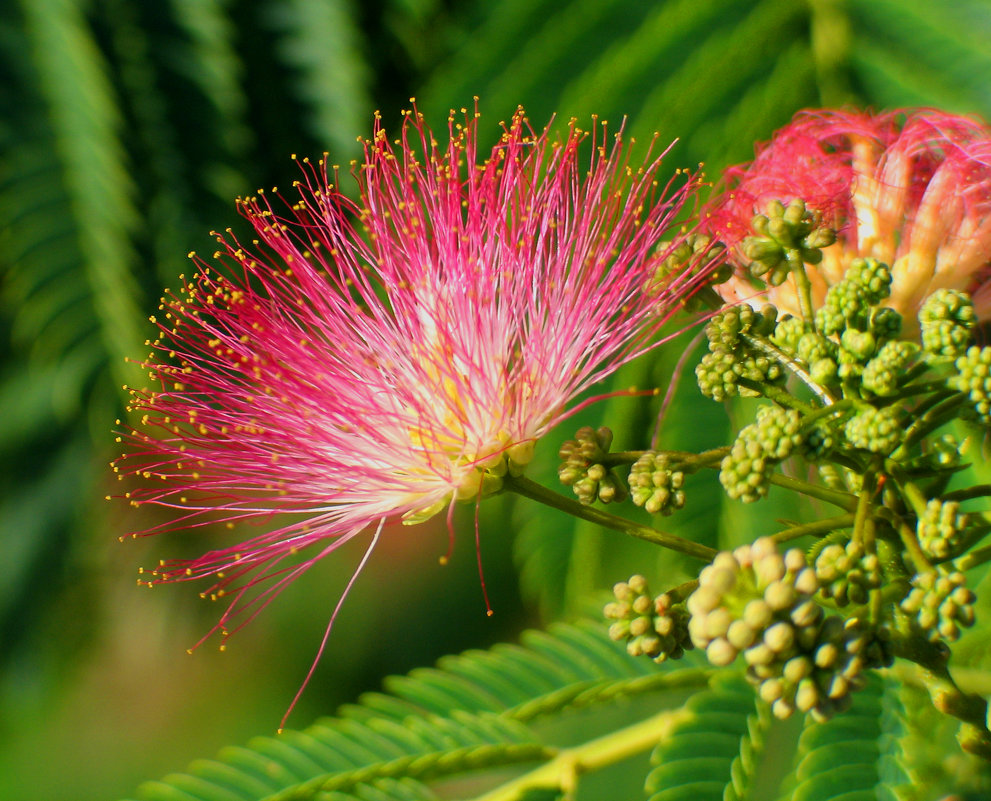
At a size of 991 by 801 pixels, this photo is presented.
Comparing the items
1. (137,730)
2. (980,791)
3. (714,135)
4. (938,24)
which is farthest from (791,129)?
(137,730)

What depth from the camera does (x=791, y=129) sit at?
2.19 m

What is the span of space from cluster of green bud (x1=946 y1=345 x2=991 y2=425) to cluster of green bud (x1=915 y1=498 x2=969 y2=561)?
16 centimetres

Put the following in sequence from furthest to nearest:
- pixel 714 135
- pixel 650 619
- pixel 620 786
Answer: pixel 620 786
pixel 714 135
pixel 650 619

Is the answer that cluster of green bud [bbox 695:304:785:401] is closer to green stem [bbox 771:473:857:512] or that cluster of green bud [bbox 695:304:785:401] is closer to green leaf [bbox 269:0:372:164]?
green stem [bbox 771:473:857:512]

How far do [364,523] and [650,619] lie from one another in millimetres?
749

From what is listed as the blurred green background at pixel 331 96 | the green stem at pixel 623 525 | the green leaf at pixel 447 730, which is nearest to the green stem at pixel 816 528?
the green stem at pixel 623 525

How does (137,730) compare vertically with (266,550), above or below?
below

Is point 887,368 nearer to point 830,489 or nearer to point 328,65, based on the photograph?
point 830,489

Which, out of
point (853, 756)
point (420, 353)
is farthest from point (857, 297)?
point (420, 353)

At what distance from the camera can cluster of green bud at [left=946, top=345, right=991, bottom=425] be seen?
1364 millimetres

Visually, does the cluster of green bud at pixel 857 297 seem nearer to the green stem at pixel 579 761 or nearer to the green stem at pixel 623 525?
the green stem at pixel 623 525

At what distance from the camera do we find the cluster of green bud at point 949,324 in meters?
1.43

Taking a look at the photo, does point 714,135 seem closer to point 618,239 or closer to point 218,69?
point 618,239

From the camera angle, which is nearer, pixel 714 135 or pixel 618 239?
pixel 618 239
